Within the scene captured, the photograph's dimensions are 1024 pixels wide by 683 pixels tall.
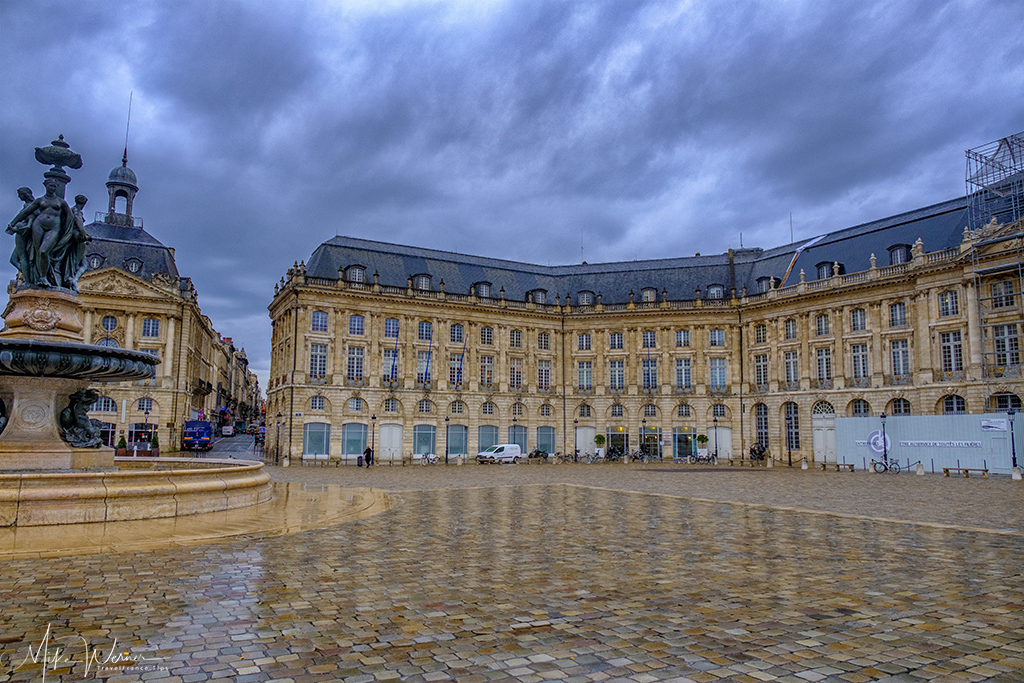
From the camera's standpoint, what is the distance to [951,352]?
41.4 metres

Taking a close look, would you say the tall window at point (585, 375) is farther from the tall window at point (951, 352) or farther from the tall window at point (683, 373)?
the tall window at point (951, 352)

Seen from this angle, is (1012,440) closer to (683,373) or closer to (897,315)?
(897,315)

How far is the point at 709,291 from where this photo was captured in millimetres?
56531

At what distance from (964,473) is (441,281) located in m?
35.7

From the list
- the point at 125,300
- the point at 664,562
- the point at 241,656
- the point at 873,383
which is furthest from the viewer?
the point at 125,300

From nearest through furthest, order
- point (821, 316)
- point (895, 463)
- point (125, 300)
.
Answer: point (895, 463), point (821, 316), point (125, 300)

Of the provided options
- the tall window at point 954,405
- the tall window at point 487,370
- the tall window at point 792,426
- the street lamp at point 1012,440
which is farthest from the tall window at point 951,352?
the tall window at point 487,370

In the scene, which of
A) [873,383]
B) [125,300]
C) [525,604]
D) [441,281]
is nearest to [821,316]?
[873,383]

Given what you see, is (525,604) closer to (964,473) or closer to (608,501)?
(608,501)

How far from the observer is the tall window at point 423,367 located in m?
51.8

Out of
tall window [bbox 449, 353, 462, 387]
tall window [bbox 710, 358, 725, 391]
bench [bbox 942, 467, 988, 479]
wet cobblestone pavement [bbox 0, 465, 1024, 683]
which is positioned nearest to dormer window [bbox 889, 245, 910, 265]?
tall window [bbox 710, 358, 725, 391]

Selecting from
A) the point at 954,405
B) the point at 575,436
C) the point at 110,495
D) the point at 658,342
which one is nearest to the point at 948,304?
the point at 954,405

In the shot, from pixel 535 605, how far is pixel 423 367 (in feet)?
147

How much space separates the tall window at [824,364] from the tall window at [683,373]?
9.85 meters
